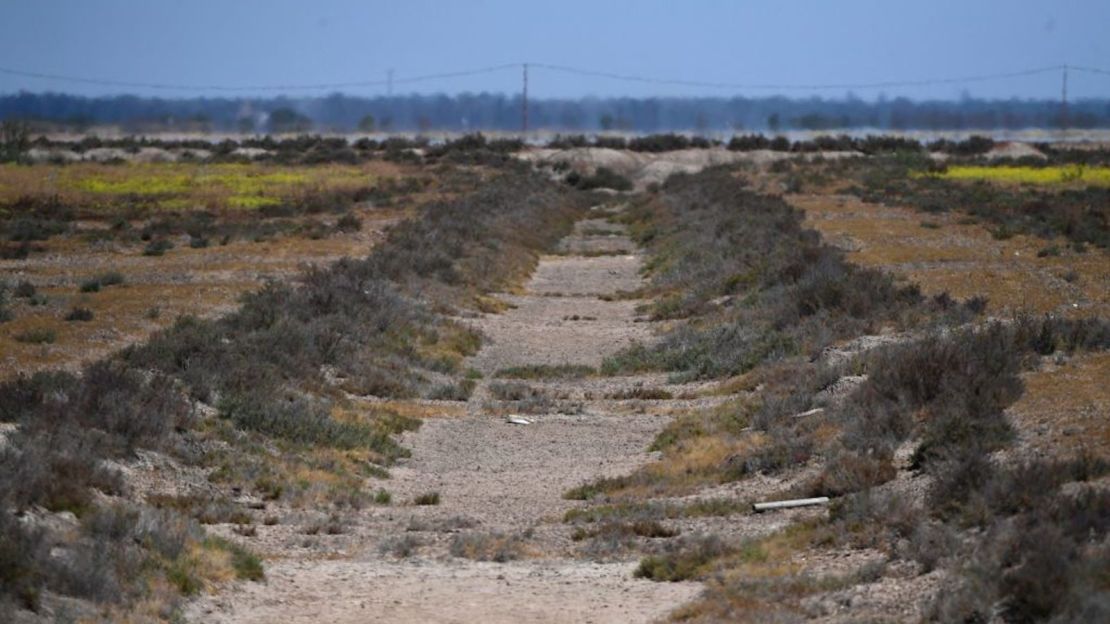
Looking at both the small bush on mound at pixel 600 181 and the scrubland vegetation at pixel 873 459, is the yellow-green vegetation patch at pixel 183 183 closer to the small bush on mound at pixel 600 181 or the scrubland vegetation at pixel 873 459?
the small bush on mound at pixel 600 181

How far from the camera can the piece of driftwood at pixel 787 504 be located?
1297 centimetres

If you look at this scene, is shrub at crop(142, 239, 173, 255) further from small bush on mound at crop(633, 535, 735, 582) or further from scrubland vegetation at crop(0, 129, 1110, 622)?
A: small bush on mound at crop(633, 535, 735, 582)

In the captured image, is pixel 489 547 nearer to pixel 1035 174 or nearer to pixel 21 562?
pixel 21 562

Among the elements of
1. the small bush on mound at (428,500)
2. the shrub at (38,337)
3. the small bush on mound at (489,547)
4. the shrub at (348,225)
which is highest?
the shrub at (38,337)

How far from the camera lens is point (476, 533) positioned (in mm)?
12961

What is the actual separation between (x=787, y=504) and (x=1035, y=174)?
207 feet

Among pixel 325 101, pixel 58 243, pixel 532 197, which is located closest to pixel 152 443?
pixel 58 243

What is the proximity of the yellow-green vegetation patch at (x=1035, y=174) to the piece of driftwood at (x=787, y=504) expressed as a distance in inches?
2112

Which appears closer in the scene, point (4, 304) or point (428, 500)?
point (428, 500)

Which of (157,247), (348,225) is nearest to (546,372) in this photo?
(157,247)

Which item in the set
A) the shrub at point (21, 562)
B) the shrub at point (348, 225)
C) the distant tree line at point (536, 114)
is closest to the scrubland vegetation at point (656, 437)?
the shrub at point (21, 562)

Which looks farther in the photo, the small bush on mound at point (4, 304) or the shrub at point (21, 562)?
the small bush on mound at point (4, 304)

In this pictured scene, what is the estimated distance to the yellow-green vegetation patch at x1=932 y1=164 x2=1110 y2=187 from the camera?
67887 millimetres

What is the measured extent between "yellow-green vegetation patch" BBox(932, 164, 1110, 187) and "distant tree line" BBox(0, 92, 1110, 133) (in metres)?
59.9
